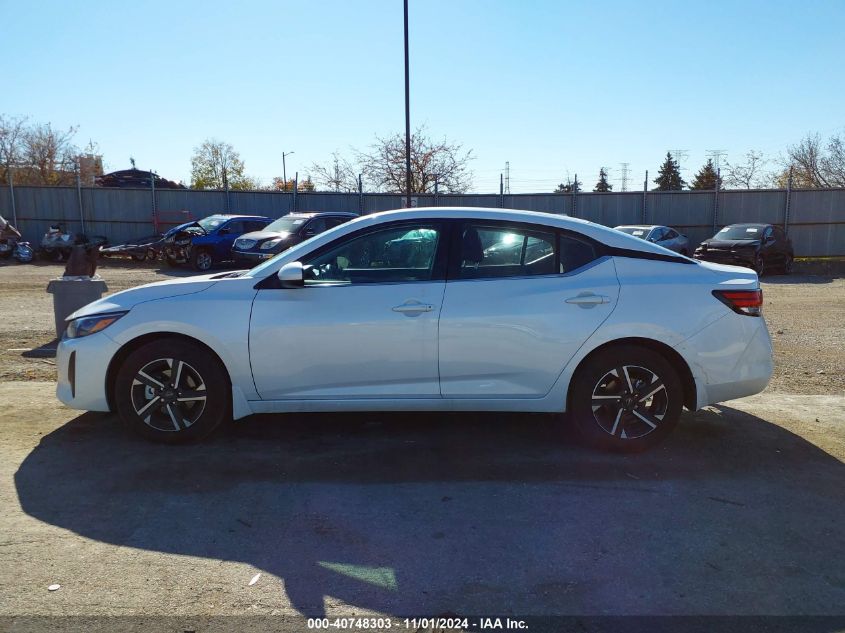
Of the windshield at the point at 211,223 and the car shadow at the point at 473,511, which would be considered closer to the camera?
the car shadow at the point at 473,511

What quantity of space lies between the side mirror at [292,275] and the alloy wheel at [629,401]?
2.09 metres

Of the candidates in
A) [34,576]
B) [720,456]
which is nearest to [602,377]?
[720,456]

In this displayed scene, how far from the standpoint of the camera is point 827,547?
3.37 m

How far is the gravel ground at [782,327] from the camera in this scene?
6.88 m

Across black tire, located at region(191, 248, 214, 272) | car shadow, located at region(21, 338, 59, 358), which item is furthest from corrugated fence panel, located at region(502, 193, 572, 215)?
car shadow, located at region(21, 338, 59, 358)

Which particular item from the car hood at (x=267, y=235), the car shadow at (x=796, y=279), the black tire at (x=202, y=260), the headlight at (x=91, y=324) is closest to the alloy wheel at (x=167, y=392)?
the headlight at (x=91, y=324)

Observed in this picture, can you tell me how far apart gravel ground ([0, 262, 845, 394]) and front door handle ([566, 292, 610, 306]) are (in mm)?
3074

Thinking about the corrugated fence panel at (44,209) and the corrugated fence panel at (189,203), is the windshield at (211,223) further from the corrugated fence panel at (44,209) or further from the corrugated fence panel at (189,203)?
the corrugated fence panel at (44,209)

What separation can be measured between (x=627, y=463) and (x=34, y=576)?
3.41m

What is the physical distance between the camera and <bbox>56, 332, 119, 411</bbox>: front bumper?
455 centimetres

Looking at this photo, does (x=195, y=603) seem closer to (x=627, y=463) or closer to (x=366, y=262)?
(x=366, y=262)

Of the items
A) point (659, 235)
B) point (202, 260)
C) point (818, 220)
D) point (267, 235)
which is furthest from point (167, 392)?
point (818, 220)

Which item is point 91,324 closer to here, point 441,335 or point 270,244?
point 441,335

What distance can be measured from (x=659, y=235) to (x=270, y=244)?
11.6 meters
